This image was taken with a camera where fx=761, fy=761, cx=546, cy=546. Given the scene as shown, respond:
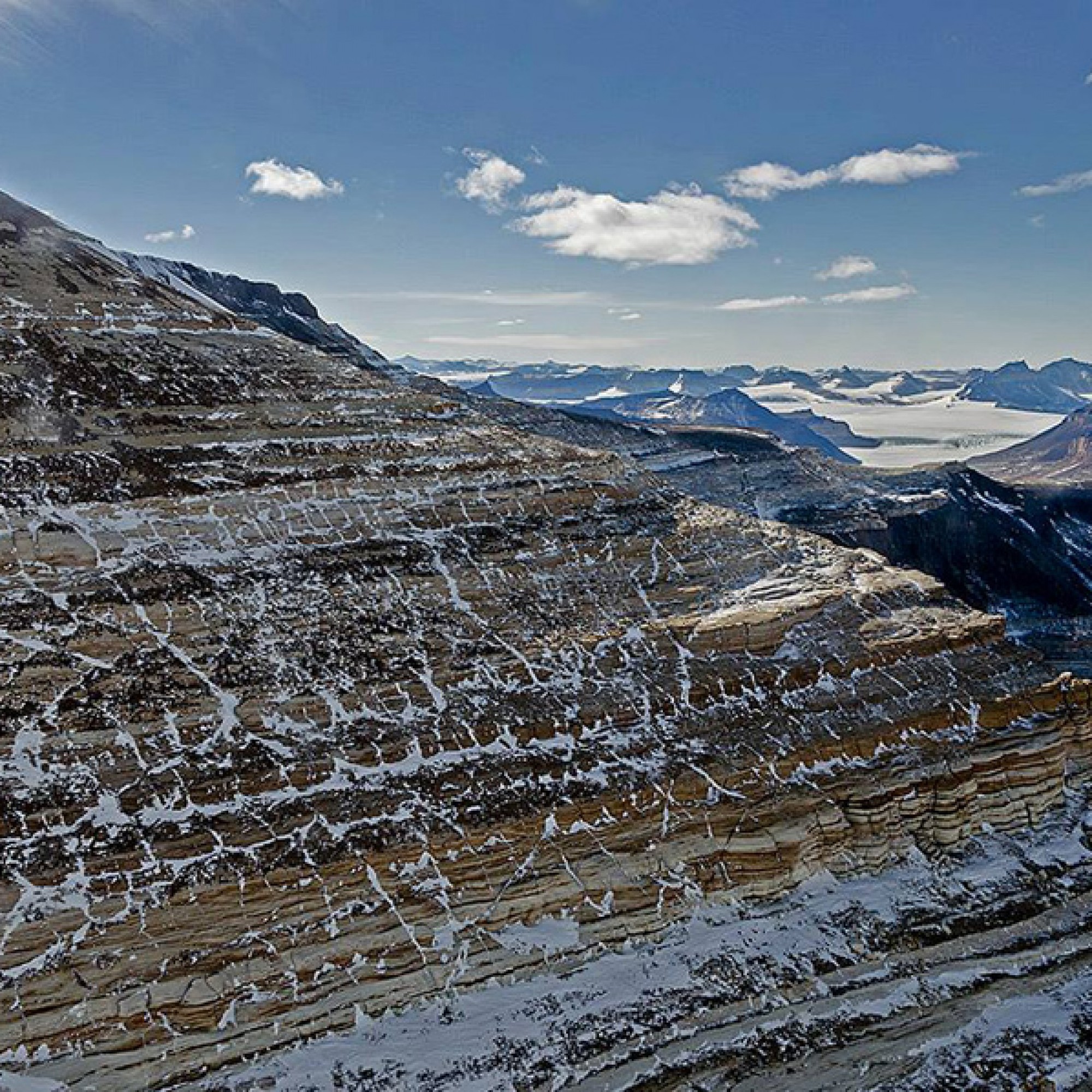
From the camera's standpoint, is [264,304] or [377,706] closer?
[377,706]

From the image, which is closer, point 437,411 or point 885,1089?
point 885,1089

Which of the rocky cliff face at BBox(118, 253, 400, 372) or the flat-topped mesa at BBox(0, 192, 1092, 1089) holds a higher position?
the rocky cliff face at BBox(118, 253, 400, 372)

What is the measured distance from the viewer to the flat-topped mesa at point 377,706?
20.5m

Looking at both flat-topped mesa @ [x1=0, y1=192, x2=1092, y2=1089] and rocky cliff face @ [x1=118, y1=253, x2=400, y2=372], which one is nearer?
flat-topped mesa @ [x1=0, y1=192, x2=1092, y2=1089]

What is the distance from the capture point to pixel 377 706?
26.5 metres

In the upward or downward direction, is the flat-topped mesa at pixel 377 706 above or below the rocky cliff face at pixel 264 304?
below

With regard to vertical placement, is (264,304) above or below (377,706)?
above

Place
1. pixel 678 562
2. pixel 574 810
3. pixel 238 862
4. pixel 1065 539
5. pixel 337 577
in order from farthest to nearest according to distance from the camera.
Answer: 1. pixel 1065 539
2. pixel 678 562
3. pixel 337 577
4. pixel 574 810
5. pixel 238 862

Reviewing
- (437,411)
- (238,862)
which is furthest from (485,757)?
(437,411)

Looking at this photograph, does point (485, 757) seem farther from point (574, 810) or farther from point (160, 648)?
point (160, 648)

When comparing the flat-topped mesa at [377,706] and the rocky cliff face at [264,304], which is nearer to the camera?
the flat-topped mesa at [377,706]

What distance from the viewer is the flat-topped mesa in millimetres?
20453

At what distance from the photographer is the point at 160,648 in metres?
25.9

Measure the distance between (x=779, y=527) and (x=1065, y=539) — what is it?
2965 inches
